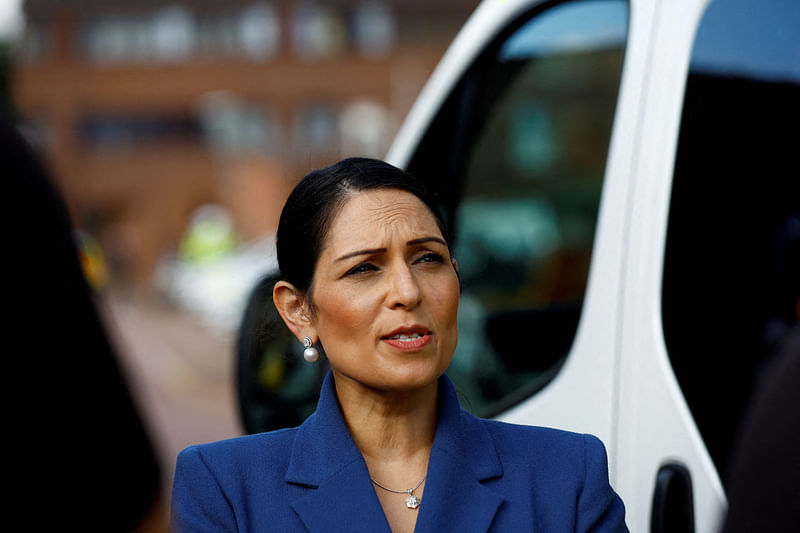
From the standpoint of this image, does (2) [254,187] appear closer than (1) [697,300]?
No

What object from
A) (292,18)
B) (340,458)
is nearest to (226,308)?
(340,458)

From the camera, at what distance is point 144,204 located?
37.9m

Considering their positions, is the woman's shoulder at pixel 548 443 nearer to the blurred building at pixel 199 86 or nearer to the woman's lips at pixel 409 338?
the woman's lips at pixel 409 338

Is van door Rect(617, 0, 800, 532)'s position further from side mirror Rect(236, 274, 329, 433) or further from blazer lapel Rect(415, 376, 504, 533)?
side mirror Rect(236, 274, 329, 433)

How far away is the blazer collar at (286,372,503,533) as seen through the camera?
175 centimetres

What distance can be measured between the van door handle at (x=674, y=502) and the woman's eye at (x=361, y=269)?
0.74 meters

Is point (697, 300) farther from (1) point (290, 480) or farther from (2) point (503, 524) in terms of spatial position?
(1) point (290, 480)

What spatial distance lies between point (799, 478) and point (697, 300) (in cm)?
111

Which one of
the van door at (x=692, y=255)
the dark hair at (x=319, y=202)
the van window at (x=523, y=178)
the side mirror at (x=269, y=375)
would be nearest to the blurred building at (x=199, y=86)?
the van window at (x=523, y=178)

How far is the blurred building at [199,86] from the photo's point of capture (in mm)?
36531

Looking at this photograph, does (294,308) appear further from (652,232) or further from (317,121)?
(317,121)

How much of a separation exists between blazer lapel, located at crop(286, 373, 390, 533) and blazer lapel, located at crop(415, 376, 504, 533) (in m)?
0.09

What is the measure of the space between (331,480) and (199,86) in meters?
38.1

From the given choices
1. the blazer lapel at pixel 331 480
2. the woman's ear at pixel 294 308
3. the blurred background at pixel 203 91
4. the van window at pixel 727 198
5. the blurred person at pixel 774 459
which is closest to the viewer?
the blurred person at pixel 774 459
